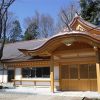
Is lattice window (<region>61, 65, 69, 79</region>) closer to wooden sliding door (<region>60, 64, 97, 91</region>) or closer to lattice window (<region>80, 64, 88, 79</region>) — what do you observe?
wooden sliding door (<region>60, 64, 97, 91</region>)

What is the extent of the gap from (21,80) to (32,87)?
169cm

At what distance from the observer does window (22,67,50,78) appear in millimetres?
→ 26211

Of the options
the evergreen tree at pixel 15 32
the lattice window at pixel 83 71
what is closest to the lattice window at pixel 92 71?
the lattice window at pixel 83 71

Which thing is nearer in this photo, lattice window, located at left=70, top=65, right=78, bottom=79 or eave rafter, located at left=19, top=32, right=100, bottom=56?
eave rafter, located at left=19, top=32, right=100, bottom=56

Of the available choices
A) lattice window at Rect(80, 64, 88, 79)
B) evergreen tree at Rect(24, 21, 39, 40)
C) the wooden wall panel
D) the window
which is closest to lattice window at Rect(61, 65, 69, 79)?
the wooden wall panel

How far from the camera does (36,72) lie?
27.0 metres

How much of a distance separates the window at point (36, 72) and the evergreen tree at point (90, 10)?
635 inches

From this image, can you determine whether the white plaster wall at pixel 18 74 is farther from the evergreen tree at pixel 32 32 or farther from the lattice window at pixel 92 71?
the evergreen tree at pixel 32 32

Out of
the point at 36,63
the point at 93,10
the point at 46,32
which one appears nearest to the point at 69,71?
the point at 36,63

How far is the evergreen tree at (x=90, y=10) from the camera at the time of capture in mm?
39625

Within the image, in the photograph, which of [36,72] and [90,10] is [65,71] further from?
[90,10]

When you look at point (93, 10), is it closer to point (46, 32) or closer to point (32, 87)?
point (32, 87)

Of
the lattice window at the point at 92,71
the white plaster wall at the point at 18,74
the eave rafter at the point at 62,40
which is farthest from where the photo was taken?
the white plaster wall at the point at 18,74

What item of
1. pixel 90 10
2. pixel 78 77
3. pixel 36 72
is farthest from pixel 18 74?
pixel 90 10
